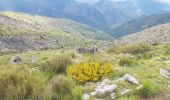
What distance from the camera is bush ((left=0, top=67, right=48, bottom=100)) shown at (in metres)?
12.1

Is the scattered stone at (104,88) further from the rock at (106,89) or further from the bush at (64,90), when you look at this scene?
the bush at (64,90)

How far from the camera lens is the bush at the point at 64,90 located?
1247 cm

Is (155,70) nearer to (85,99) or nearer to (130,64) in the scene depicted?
(130,64)

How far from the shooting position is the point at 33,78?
13188 mm

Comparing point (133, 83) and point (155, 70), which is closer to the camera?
point (133, 83)

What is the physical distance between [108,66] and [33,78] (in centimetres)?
469

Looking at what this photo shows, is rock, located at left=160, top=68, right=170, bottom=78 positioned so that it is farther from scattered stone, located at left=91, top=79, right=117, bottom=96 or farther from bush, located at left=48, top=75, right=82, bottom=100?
bush, located at left=48, top=75, right=82, bottom=100

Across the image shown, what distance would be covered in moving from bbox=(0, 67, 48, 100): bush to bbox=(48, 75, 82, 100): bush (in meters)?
0.40

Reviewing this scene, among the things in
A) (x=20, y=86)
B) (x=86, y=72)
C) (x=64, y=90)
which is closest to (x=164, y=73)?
(x=86, y=72)

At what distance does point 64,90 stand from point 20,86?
1525 millimetres

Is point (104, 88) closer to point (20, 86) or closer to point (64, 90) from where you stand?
point (64, 90)

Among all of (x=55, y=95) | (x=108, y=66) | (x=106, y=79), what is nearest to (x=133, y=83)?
(x=106, y=79)

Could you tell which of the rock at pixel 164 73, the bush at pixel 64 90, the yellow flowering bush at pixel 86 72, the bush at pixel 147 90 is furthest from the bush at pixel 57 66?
the bush at pixel 147 90

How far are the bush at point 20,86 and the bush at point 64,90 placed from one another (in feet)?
1.30
